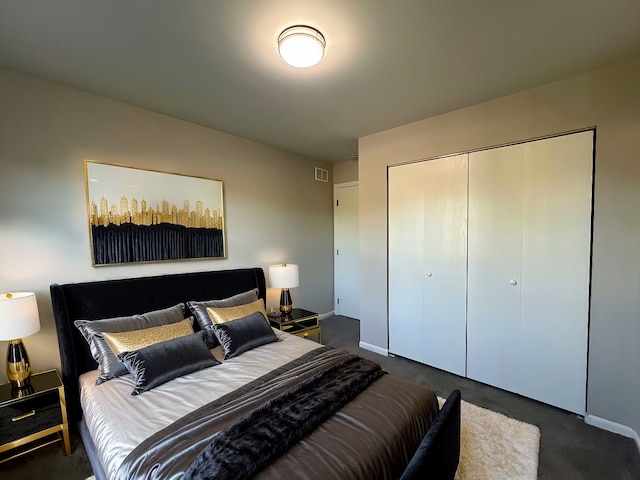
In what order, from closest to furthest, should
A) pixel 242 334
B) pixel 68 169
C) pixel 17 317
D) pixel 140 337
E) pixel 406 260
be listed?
pixel 17 317 < pixel 140 337 < pixel 68 169 < pixel 242 334 < pixel 406 260

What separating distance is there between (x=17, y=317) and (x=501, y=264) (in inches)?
142

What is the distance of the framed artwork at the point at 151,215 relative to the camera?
2.30 m

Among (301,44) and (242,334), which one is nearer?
(301,44)

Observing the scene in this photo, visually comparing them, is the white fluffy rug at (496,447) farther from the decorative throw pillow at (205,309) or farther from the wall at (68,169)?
the wall at (68,169)

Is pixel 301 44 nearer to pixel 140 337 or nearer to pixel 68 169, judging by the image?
pixel 68 169

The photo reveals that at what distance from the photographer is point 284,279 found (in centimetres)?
332

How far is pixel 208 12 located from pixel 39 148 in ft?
5.52

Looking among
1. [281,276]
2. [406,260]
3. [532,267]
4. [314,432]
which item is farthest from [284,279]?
[532,267]

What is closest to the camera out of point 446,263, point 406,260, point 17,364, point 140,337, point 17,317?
point 17,317

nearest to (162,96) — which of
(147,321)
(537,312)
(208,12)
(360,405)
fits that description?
(208,12)

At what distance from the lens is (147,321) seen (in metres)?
2.17

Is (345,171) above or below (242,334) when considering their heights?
above

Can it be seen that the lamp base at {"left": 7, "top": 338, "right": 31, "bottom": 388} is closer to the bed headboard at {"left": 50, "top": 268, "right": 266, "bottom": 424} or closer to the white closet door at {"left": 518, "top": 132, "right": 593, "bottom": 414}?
the bed headboard at {"left": 50, "top": 268, "right": 266, "bottom": 424}

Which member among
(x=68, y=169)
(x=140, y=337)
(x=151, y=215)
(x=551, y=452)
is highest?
(x=68, y=169)
